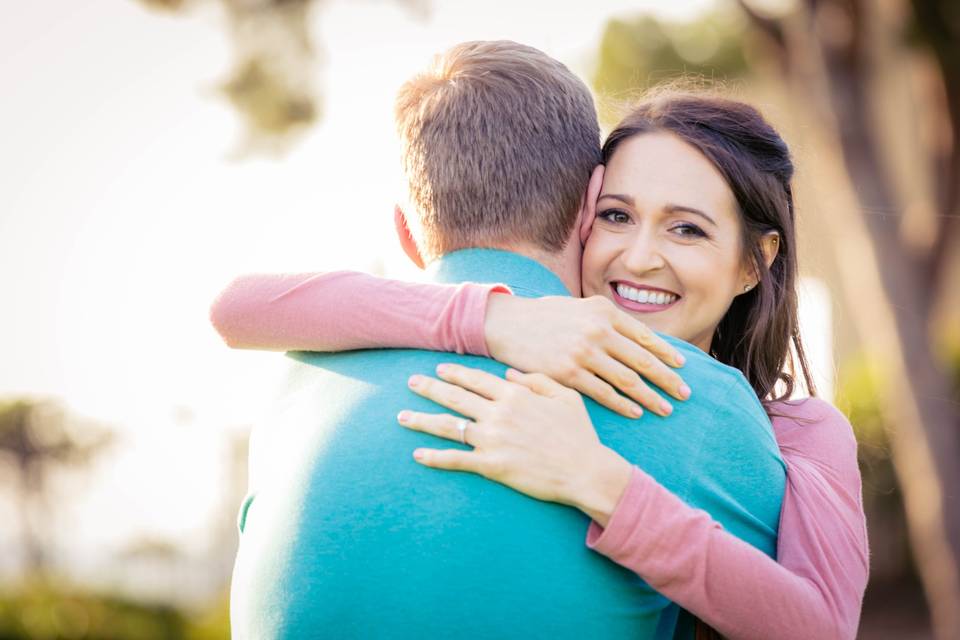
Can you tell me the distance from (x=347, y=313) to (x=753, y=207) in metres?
1.15

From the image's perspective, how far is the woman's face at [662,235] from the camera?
241 cm

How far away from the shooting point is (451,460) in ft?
5.39

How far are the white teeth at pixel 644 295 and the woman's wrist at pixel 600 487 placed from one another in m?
0.90

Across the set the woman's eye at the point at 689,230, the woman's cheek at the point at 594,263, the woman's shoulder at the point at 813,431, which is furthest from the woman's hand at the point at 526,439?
the woman's eye at the point at 689,230

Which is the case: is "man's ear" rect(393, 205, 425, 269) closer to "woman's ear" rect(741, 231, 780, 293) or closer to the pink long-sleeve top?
the pink long-sleeve top

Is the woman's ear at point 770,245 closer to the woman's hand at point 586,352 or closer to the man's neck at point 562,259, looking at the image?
the man's neck at point 562,259

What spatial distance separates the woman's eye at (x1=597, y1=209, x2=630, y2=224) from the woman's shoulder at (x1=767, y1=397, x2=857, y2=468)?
1.70 ft

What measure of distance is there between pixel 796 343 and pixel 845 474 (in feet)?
2.29

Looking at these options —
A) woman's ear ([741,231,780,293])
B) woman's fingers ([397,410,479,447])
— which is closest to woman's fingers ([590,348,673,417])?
woman's fingers ([397,410,479,447])

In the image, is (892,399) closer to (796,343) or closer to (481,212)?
(796,343)

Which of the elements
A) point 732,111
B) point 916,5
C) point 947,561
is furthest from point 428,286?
point 916,5

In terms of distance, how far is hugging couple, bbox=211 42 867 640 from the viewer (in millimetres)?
1627

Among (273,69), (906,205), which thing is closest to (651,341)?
(273,69)

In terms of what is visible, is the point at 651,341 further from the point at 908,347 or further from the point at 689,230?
the point at 908,347
